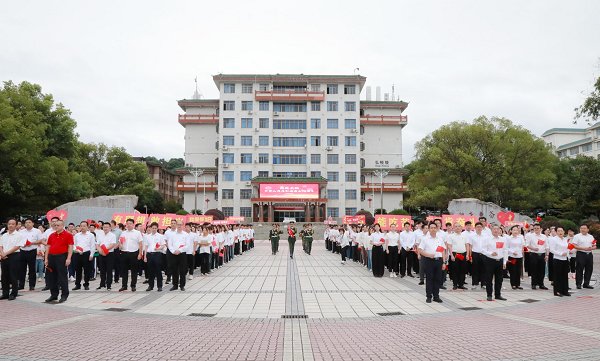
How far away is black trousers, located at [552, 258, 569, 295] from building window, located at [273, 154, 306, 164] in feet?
194

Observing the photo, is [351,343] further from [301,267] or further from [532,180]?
[532,180]

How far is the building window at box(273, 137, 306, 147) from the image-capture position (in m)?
71.6

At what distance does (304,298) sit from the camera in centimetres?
1230

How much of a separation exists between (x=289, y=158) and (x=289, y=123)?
5.24m

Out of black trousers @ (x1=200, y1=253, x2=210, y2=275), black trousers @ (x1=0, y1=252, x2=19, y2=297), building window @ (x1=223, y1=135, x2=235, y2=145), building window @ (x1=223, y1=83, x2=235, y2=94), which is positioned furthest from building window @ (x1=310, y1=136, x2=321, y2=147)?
black trousers @ (x1=0, y1=252, x2=19, y2=297)

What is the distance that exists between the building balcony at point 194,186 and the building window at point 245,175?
178 inches

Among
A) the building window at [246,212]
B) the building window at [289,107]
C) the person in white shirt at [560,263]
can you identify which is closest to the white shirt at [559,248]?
the person in white shirt at [560,263]

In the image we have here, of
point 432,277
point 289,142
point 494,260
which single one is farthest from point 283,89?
point 432,277

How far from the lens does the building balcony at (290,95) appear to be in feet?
230

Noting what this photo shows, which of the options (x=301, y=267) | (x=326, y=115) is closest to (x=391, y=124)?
(x=326, y=115)

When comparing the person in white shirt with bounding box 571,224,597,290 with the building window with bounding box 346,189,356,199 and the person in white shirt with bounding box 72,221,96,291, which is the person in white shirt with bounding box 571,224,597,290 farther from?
the building window with bounding box 346,189,356,199

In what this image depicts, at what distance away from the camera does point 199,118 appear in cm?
7331

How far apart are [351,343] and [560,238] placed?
8717 mm

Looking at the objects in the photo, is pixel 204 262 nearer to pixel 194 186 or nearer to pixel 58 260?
pixel 58 260
